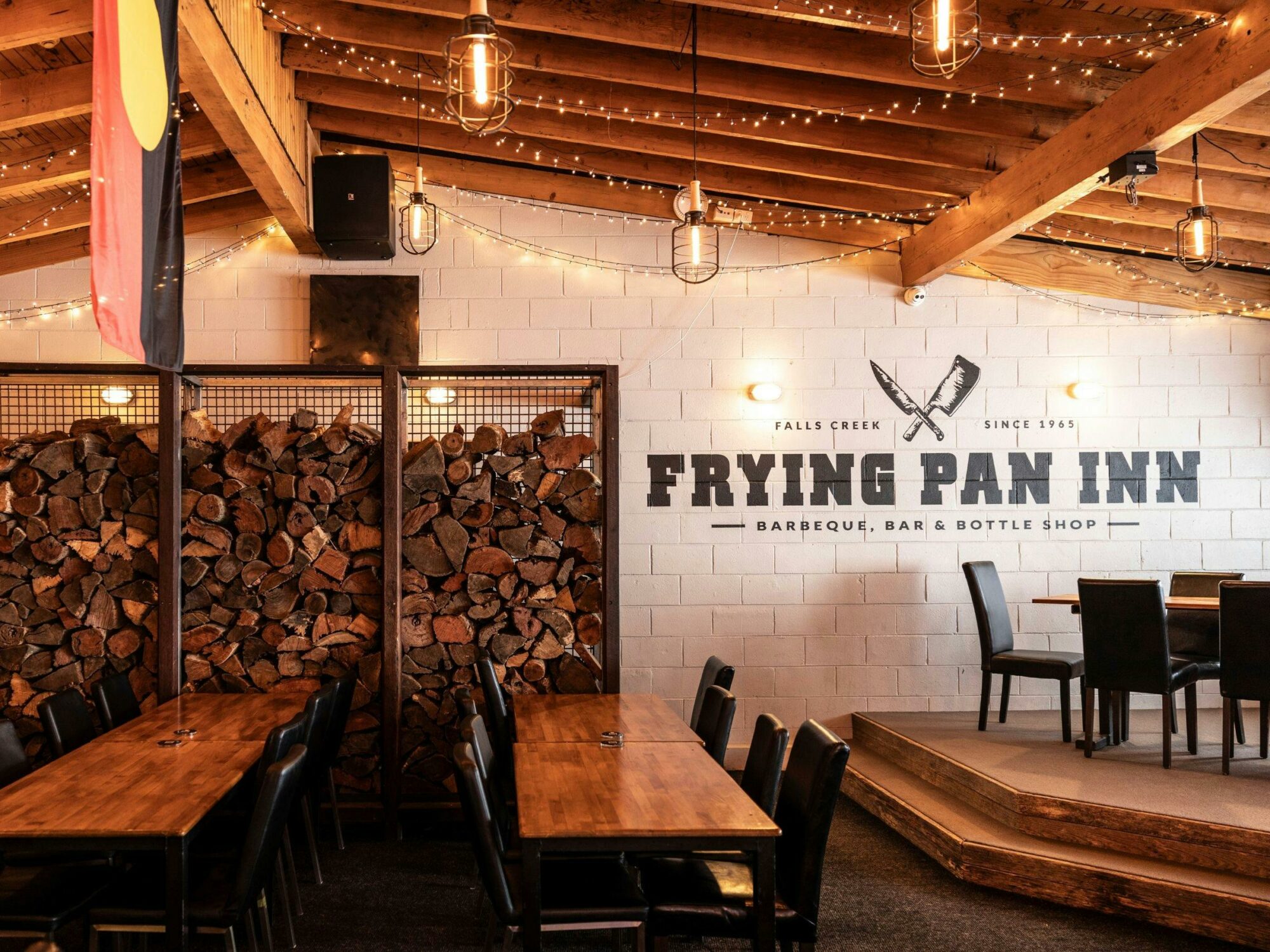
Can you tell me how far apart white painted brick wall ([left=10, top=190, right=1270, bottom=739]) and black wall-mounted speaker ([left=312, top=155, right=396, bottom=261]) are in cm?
53

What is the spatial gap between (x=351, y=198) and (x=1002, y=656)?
467 cm

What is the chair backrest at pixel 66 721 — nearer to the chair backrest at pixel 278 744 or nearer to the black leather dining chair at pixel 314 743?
the black leather dining chair at pixel 314 743

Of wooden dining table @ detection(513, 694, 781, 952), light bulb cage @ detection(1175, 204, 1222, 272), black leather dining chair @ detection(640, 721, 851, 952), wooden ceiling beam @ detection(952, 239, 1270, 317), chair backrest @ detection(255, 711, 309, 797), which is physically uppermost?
wooden ceiling beam @ detection(952, 239, 1270, 317)

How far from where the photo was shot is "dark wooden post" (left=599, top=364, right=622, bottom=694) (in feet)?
17.3

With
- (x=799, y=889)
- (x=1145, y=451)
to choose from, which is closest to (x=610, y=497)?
(x=799, y=889)

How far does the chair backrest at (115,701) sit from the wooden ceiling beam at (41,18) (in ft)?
8.77

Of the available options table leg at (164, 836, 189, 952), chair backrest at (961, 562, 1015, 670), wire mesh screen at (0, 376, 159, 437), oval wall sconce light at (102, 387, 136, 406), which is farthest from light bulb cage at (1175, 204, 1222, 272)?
oval wall sconce light at (102, 387, 136, 406)

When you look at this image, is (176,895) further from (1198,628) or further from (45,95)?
(1198,628)

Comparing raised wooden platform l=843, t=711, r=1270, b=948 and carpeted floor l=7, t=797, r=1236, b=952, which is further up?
raised wooden platform l=843, t=711, r=1270, b=948

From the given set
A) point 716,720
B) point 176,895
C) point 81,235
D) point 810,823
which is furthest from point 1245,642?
point 81,235

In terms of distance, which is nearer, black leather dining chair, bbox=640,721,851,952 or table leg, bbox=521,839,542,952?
table leg, bbox=521,839,542,952

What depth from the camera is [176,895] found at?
2912 millimetres

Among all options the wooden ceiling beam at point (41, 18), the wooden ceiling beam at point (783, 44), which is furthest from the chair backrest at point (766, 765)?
the wooden ceiling beam at point (41, 18)

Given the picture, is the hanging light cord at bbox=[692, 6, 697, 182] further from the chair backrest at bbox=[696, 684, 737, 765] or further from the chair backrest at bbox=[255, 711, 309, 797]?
the chair backrest at bbox=[255, 711, 309, 797]
